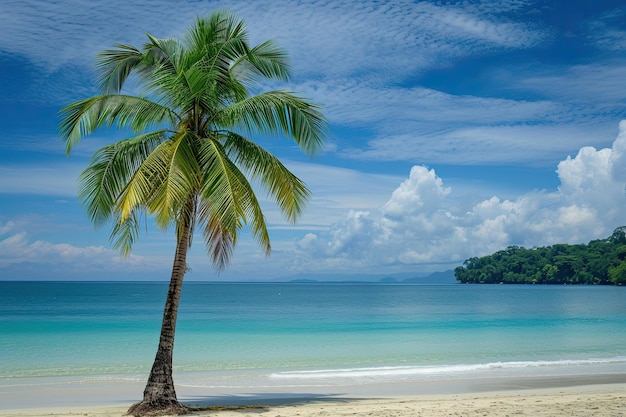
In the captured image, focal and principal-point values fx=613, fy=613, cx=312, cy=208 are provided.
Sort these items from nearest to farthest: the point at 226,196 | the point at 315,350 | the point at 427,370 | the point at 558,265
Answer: the point at 226,196
the point at 427,370
the point at 315,350
the point at 558,265

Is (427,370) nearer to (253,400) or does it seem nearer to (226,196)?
(253,400)

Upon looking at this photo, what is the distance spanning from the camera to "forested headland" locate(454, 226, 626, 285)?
130 m

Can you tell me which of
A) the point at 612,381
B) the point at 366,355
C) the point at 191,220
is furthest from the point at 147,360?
the point at 612,381

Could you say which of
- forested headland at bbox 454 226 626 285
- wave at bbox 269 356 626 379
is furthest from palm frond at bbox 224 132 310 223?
forested headland at bbox 454 226 626 285

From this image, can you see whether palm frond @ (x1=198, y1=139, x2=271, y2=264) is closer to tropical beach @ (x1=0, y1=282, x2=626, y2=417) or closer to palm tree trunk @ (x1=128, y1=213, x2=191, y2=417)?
palm tree trunk @ (x1=128, y1=213, x2=191, y2=417)

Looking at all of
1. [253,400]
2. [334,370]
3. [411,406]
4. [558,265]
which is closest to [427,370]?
[334,370]

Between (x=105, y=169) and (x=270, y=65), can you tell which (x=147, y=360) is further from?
(x=270, y=65)

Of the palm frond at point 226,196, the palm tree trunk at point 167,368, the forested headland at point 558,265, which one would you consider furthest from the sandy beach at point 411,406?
the forested headland at point 558,265

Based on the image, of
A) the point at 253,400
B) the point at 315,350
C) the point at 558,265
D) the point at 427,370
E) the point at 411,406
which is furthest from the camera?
the point at 558,265

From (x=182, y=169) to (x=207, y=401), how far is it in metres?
5.24

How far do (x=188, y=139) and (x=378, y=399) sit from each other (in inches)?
261

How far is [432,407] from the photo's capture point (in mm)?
11383

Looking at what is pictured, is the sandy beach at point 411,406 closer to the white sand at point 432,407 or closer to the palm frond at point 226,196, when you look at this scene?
the white sand at point 432,407

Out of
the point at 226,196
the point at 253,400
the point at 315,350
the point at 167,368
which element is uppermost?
the point at 226,196
